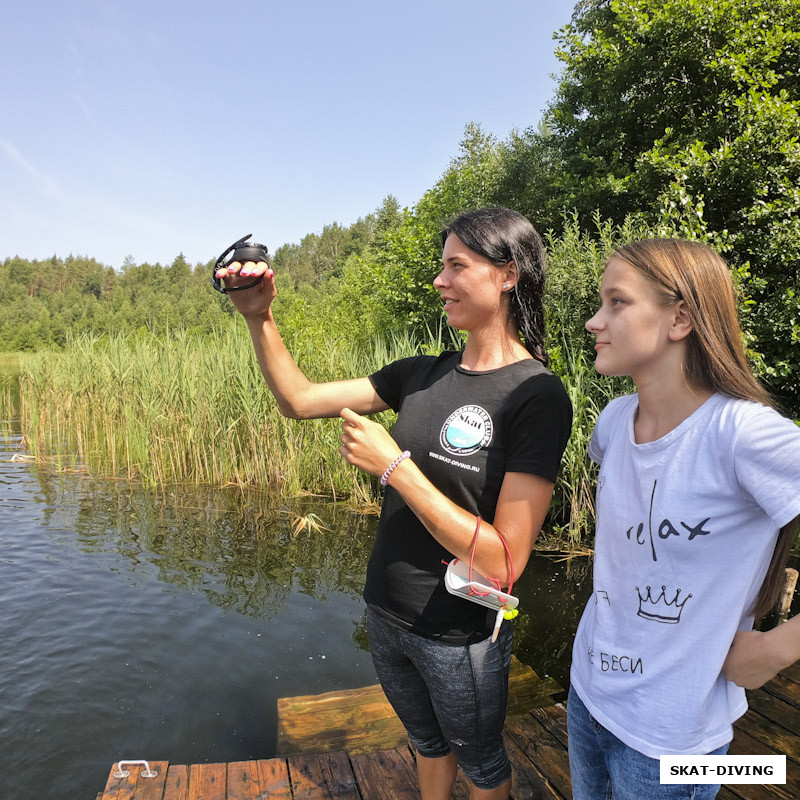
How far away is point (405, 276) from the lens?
918 cm

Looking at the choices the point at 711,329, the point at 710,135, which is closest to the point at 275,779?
the point at 711,329

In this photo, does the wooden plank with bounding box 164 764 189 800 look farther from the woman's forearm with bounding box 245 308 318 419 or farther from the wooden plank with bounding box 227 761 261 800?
the woman's forearm with bounding box 245 308 318 419

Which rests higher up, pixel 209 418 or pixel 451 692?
pixel 209 418

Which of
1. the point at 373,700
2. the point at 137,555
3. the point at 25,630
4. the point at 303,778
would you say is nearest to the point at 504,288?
the point at 303,778

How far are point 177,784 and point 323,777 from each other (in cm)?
53

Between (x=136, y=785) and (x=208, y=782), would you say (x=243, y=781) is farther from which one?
(x=136, y=785)

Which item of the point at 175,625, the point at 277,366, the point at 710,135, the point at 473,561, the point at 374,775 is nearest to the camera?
the point at 473,561

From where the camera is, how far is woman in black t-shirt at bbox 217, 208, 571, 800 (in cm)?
125

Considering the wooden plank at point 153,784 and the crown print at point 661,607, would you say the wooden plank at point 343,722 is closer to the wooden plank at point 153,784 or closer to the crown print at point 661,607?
the wooden plank at point 153,784

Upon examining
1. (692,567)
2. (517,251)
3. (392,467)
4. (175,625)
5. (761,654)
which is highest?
(517,251)

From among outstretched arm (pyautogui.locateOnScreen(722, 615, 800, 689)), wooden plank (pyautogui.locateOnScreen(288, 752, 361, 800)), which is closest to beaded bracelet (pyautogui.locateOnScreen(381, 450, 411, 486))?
outstretched arm (pyautogui.locateOnScreen(722, 615, 800, 689))

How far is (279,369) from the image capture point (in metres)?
1.67

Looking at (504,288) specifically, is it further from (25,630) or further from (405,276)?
A: (405,276)

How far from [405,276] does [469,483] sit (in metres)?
8.11
